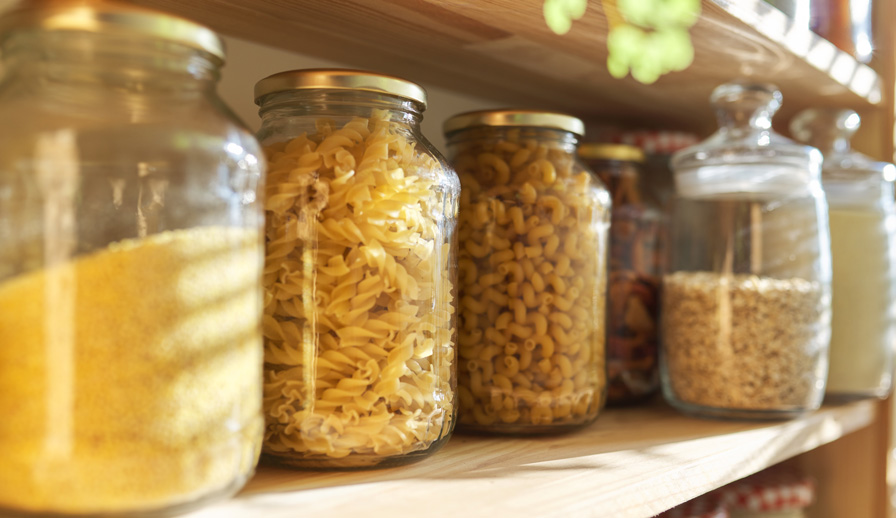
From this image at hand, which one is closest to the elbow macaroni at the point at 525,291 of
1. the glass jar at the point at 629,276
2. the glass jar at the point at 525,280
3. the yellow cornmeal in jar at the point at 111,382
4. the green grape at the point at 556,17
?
the glass jar at the point at 525,280

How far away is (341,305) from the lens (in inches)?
20.7

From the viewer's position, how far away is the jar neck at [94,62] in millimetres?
408

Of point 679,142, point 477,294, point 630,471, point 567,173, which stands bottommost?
point 630,471

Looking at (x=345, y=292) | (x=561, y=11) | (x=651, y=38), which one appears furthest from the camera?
(x=651, y=38)

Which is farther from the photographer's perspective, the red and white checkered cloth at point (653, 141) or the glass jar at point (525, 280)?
the red and white checkered cloth at point (653, 141)

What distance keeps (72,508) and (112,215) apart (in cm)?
16

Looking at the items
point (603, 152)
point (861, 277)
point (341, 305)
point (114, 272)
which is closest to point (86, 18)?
point (114, 272)

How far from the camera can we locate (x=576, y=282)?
2.28 feet

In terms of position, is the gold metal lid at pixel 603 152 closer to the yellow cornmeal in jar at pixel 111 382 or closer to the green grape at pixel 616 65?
the green grape at pixel 616 65

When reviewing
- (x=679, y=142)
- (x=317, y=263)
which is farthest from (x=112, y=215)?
(x=679, y=142)

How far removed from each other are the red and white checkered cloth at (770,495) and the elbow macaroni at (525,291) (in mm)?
427

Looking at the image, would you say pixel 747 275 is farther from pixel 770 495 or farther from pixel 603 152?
pixel 770 495

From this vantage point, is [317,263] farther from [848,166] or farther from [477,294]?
[848,166]

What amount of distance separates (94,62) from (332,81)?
0.17 metres
